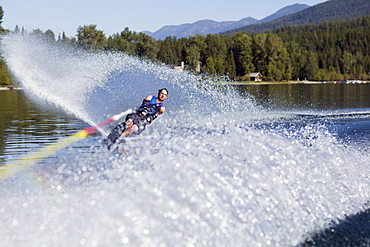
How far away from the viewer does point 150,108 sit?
35.1 feet

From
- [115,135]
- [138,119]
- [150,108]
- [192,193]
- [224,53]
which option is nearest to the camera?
[192,193]

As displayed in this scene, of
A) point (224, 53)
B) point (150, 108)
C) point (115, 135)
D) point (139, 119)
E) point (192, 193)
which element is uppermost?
point (224, 53)

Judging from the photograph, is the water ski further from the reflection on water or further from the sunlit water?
the reflection on water

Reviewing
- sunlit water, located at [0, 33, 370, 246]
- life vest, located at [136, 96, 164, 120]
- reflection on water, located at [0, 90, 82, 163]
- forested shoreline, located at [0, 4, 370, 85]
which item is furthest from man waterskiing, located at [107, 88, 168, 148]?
forested shoreline, located at [0, 4, 370, 85]

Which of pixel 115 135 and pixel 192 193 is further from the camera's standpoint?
pixel 115 135

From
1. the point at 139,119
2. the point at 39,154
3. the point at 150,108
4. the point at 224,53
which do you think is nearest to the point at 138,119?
the point at 139,119

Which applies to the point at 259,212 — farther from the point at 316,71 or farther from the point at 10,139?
the point at 316,71

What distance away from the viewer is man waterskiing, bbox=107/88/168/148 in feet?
32.8

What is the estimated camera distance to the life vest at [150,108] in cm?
1056

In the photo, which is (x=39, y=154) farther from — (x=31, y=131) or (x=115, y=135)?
(x=31, y=131)

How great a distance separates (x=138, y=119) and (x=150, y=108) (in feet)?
1.51

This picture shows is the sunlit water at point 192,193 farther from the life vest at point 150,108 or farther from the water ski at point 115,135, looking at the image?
the life vest at point 150,108

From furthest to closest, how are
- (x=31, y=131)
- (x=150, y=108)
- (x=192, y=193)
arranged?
(x=31, y=131) → (x=150, y=108) → (x=192, y=193)

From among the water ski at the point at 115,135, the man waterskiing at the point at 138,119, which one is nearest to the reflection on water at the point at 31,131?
the water ski at the point at 115,135
